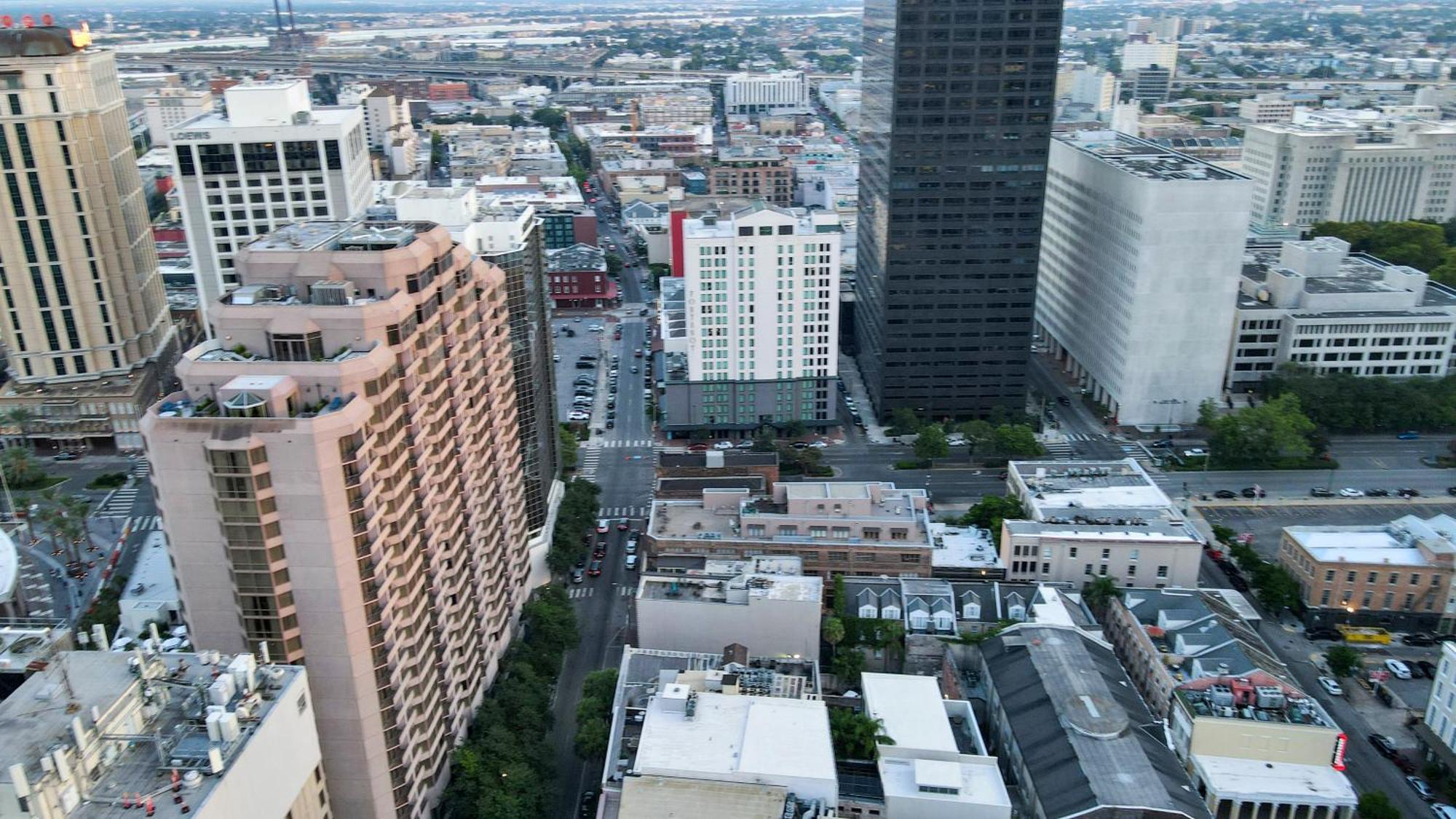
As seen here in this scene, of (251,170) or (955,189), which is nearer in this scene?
(251,170)

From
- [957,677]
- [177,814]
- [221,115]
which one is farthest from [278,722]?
[221,115]

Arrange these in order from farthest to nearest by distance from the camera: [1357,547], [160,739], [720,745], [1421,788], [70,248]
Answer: [70,248]
[1357,547]
[1421,788]
[720,745]
[160,739]

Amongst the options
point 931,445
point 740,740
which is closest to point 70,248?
point 931,445

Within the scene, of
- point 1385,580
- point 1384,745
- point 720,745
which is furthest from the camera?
point 1385,580

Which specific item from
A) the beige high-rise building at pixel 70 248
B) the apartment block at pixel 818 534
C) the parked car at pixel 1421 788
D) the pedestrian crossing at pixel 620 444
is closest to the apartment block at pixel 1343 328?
the apartment block at pixel 818 534

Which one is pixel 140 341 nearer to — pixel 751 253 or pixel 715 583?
pixel 751 253

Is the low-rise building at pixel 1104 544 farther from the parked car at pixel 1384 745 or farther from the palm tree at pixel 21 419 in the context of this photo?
the palm tree at pixel 21 419

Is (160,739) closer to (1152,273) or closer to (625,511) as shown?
(625,511)
